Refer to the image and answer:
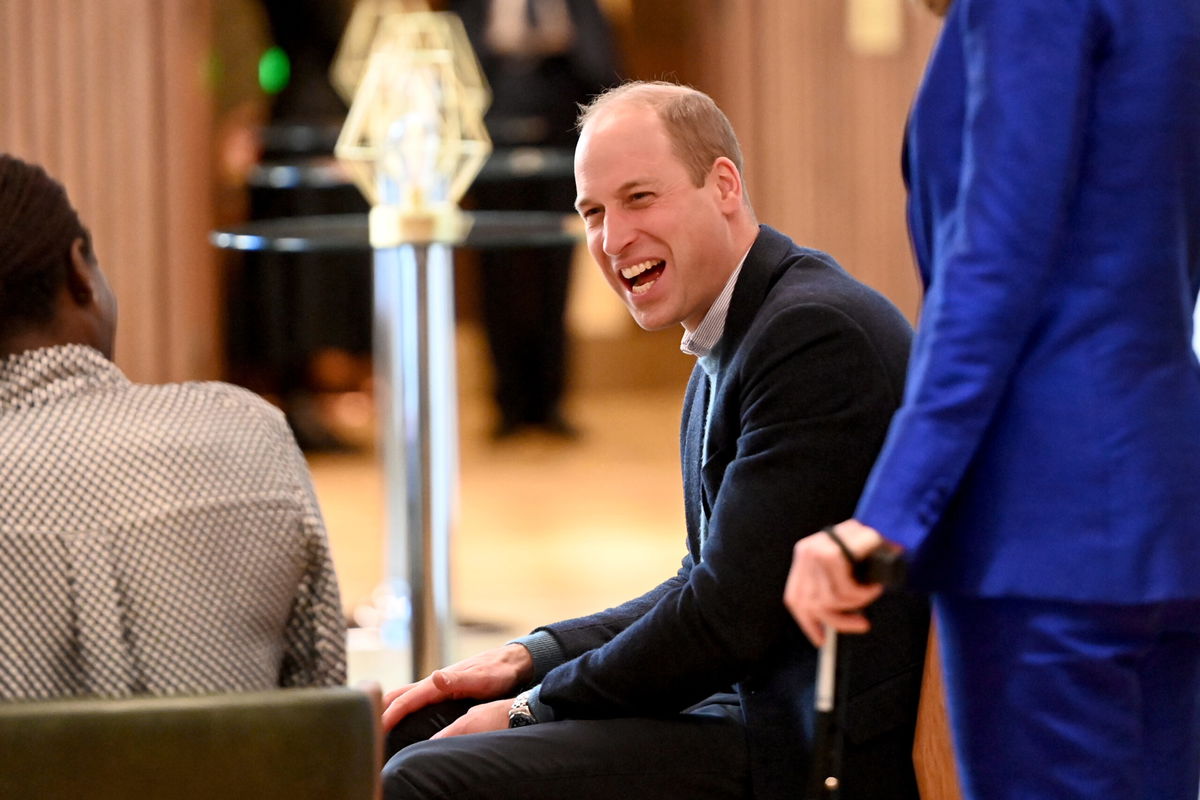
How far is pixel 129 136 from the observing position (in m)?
5.35

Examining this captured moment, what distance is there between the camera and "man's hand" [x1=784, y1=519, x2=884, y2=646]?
125cm

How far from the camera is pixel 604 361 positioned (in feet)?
31.1

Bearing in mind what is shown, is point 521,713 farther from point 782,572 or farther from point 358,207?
point 358,207

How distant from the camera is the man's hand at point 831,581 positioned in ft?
4.09

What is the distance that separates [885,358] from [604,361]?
305 inches

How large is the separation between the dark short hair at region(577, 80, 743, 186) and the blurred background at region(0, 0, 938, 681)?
2379 mm

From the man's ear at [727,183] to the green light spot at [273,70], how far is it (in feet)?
19.7

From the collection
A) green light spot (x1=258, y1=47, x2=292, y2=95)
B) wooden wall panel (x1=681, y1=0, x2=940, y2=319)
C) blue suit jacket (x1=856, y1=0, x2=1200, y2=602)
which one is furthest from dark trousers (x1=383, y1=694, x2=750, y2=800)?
green light spot (x1=258, y1=47, x2=292, y2=95)

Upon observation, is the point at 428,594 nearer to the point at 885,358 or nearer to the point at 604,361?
the point at 885,358

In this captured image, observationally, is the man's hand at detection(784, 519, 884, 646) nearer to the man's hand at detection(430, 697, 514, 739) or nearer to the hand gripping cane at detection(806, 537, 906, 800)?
the hand gripping cane at detection(806, 537, 906, 800)

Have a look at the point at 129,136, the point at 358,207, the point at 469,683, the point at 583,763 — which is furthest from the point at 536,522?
the point at 583,763

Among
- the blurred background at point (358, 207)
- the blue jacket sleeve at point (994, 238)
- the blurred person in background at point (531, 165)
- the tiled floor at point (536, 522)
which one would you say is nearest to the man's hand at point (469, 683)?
the blue jacket sleeve at point (994, 238)

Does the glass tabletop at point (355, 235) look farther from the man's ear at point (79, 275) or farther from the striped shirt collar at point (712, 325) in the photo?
the man's ear at point (79, 275)

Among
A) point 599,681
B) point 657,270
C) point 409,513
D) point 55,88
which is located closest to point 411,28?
point 409,513
